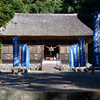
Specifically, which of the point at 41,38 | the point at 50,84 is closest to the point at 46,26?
the point at 41,38

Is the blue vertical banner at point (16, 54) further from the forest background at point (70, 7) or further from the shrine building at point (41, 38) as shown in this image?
the forest background at point (70, 7)

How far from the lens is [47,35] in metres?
18.3

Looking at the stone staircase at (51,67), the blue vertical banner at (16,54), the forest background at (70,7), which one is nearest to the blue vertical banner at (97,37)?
the blue vertical banner at (16,54)

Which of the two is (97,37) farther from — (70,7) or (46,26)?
(70,7)

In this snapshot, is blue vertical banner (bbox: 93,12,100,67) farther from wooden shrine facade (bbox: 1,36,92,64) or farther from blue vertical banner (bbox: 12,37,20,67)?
wooden shrine facade (bbox: 1,36,92,64)

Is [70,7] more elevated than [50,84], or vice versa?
[70,7]

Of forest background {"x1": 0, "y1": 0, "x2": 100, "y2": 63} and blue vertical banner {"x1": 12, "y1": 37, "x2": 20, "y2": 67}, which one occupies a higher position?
forest background {"x1": 0, "y1": 0, "x2": 100, "y2": 63}

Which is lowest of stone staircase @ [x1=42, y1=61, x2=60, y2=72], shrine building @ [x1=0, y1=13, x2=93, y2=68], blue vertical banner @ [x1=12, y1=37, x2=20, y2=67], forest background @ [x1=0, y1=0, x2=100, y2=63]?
stone staircase @ [x1=42, y1=61, x2=60, y2=72]

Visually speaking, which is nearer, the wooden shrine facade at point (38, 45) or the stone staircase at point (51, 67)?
the stone staircase at point (51, 67)

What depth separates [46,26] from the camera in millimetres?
20781

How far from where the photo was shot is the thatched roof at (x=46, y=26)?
61.6 feet

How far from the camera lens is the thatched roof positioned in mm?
18784

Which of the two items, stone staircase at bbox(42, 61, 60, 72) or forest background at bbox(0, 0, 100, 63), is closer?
stone staircase at bbox(42, 61, 60, 72)

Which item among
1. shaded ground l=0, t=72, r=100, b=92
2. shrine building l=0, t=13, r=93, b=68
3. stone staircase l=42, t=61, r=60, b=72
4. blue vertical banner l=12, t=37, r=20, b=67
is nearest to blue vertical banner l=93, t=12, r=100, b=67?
shaded ground l=0, t=72, r=100, b=92
